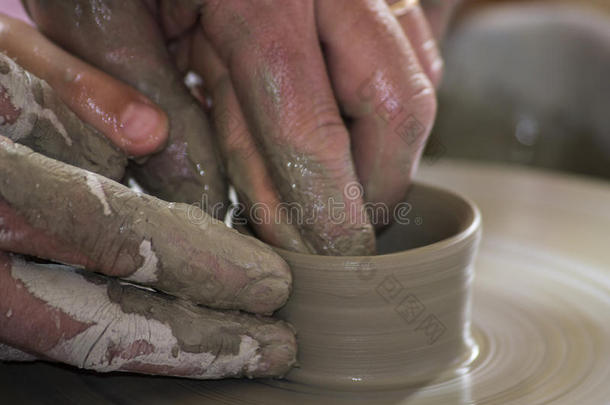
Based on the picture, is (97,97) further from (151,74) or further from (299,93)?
(299,93)

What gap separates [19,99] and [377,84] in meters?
0.54

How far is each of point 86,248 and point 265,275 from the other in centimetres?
25

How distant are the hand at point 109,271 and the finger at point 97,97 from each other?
0.05m

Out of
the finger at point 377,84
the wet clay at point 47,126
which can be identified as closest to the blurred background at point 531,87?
the finger at point 377,84

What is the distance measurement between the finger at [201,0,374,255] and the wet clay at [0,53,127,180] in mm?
235

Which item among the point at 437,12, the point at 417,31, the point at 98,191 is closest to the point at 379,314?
the point at 98,191

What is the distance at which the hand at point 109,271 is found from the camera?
2.64 ft

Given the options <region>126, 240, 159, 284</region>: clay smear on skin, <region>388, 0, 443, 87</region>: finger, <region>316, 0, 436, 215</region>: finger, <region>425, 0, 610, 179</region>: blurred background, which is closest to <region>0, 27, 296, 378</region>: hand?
<region>126, 240, 159, 284</region>: clay smear on skin

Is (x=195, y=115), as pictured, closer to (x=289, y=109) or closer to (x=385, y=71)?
(x=289, y=109)

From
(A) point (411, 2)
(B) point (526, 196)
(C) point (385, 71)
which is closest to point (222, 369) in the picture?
(C) point (385, 71)

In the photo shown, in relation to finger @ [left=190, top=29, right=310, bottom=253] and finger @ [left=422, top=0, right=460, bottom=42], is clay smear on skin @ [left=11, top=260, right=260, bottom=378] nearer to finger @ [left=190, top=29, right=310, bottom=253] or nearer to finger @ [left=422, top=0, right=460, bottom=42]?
finger @ [left=190, top=29, right=310, bottom=253]

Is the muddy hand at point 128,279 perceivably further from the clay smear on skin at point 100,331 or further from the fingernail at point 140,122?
the fingernail at point 140,122

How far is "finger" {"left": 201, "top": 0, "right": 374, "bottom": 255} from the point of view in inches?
40.1

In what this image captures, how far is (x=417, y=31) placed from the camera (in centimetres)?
145
